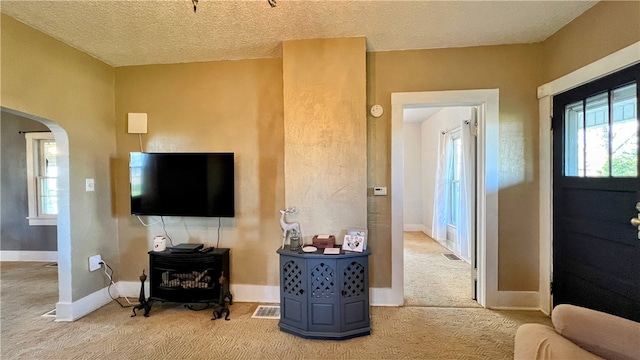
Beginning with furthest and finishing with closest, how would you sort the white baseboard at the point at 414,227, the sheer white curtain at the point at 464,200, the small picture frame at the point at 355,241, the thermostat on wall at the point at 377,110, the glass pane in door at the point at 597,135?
the white baseboard at the point at 414,227, the sheer white curtain at the point at 464,200, the thermostat on wall at the point at 377,110, the small picture frame at the point at 355,241, the glass pane in door at the point at 597,135

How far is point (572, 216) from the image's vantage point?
2.20 metres

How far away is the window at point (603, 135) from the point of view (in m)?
1.74

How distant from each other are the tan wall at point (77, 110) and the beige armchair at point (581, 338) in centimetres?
350

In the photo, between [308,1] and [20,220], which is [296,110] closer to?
[308,1]

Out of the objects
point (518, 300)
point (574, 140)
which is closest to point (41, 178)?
point (518, 300)

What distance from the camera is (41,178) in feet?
14.4

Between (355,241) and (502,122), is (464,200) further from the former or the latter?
(355,241)

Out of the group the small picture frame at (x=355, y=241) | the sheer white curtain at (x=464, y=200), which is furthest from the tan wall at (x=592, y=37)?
the small picture frame at (x=355, y=241)

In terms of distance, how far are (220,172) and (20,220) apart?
431 centimetres

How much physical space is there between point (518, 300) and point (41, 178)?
6811mm

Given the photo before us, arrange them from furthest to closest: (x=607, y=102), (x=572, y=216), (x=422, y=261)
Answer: (x=422, y=261) < (x=572, y=216) < (x=607, y=102)

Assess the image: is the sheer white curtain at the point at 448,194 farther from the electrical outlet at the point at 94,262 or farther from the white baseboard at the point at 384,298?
the electrical outlet at the point at 94,262

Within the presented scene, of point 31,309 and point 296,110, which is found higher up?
point 296,110

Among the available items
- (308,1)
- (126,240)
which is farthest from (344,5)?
(126,240)
